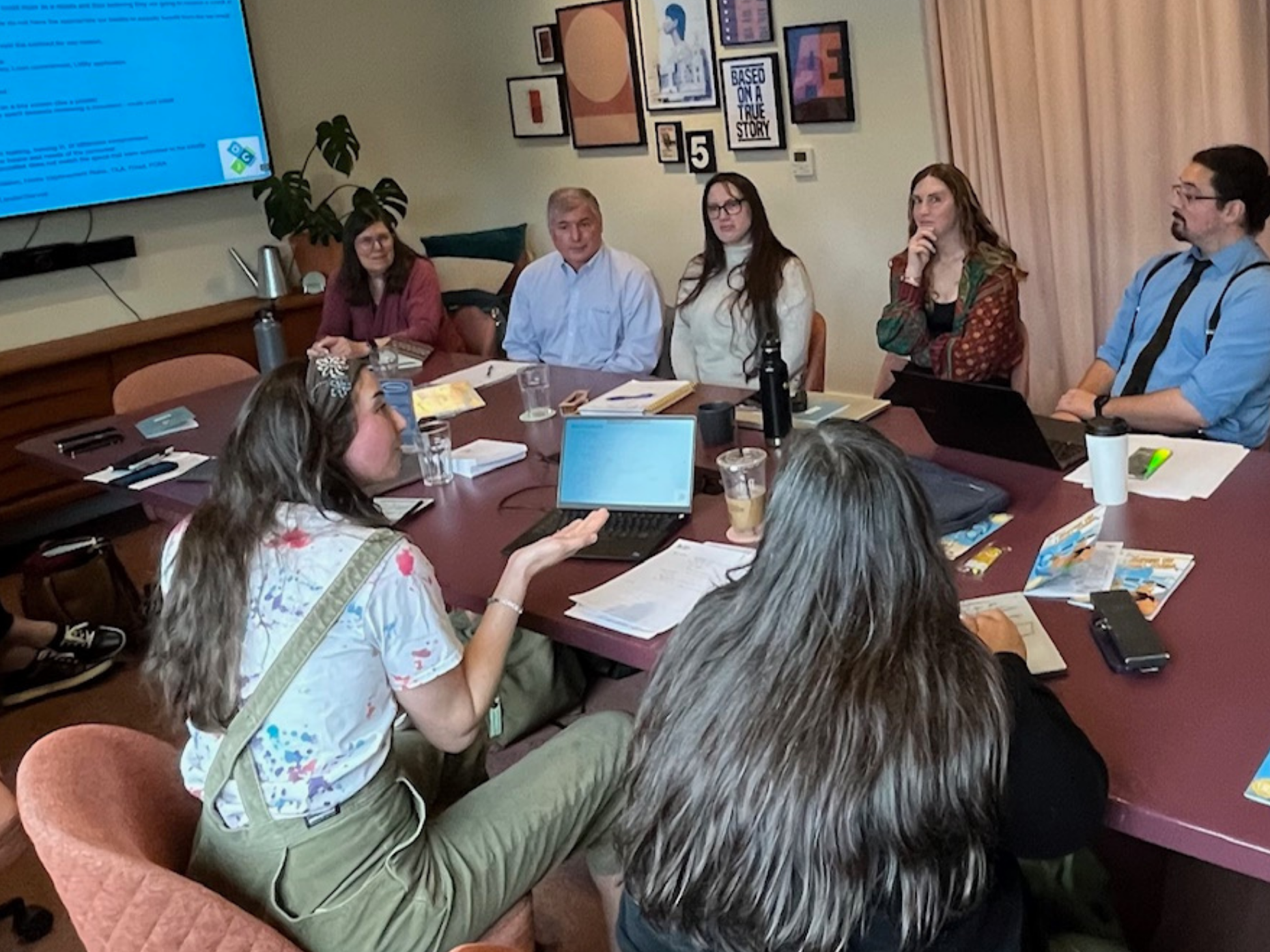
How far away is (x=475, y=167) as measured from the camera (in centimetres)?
572

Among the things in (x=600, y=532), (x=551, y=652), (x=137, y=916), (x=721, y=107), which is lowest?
(x=551, y=652)

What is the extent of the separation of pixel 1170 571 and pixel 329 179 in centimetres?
439

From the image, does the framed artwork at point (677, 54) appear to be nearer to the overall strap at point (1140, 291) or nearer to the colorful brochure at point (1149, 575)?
the overall strap at point (1140, 291)

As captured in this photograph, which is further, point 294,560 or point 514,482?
point 514,482

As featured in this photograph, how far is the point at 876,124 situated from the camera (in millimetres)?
4238

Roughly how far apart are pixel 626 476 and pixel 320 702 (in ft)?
2.69

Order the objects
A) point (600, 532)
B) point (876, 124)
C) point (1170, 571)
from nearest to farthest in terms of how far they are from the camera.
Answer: point (1170, 571) < point (600, 532) < point (876, 124)

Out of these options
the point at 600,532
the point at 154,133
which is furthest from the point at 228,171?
the point at 600,532

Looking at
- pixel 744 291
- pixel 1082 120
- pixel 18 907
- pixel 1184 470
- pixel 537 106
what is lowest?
pixel 18 907

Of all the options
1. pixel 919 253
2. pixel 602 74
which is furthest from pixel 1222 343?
pixel 602 74

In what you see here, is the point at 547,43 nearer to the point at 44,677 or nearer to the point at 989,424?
the point at 44,677

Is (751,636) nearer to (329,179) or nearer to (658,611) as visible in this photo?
(658,611)

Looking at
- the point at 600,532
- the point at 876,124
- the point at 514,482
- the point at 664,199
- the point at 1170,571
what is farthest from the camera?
the point at 664,199

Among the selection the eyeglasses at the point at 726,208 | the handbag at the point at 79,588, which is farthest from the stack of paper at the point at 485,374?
the handbag at the point at 79,588
